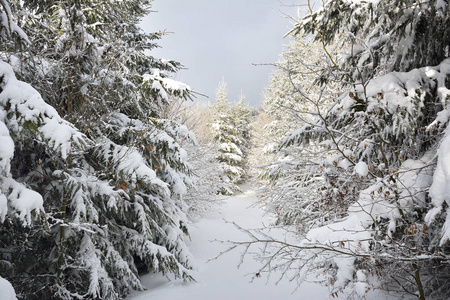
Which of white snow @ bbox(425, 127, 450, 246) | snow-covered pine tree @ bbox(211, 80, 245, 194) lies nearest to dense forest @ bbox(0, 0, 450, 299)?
white snow @ bbox(425, 127, 450, 246)

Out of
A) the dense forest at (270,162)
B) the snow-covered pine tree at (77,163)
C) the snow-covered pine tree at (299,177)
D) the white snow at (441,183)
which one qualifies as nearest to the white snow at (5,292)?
the dense forest at (270,162)

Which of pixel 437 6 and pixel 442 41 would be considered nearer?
pixel 437 6

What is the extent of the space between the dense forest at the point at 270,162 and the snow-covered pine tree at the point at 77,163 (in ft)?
0.10

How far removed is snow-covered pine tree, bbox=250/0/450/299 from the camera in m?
2.54

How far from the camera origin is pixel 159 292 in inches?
219

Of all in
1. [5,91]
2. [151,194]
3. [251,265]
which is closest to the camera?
[5,91]

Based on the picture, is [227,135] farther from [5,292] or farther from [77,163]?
[5,292]

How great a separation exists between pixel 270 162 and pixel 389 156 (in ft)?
5.96

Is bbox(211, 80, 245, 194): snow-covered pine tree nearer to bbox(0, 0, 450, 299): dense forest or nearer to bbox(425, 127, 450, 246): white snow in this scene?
bbox(0, 0, 450, 299): dense forest

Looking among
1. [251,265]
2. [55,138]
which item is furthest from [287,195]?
[55,138]

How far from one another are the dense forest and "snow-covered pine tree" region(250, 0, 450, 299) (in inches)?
0.9

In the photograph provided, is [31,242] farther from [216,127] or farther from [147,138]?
[216,127]

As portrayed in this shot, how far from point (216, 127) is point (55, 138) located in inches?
830

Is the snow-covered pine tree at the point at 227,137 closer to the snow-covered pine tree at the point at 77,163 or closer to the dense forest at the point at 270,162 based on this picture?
the dense forest at the point at 270,162
